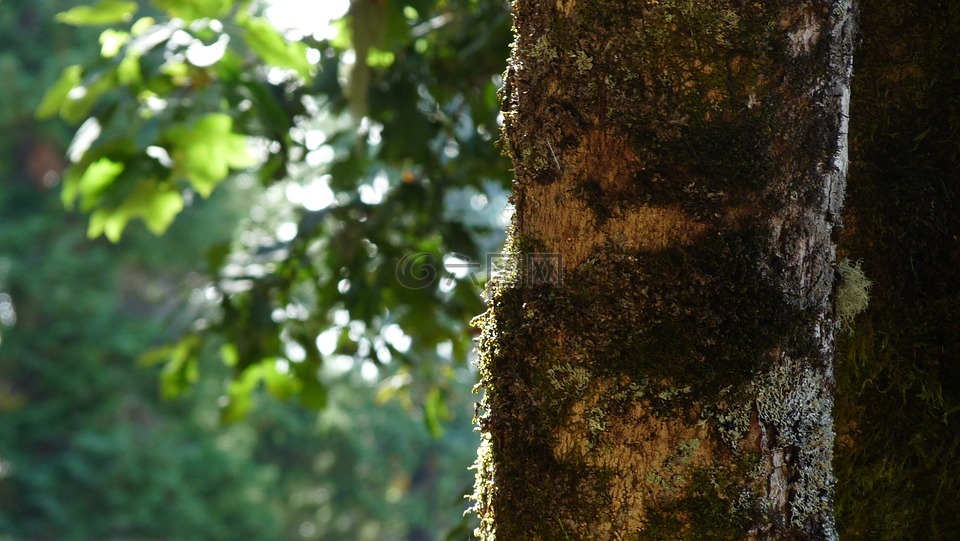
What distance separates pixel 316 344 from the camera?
9.81 ft

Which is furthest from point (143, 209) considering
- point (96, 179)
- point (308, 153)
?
point (308, 153)

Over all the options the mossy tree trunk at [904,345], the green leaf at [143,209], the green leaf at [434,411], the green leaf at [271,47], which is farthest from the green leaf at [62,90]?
the mossy tree trunk at [904,345]

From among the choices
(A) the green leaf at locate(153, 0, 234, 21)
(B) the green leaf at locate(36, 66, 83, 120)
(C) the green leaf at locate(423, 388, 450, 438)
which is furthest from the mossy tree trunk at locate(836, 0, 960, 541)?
(C) the green leaf at locate(423, 388, 450, 438)

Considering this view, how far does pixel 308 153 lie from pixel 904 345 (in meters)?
2.10

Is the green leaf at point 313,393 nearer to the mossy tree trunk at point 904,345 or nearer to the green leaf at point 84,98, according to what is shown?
the green leaf at point 84,98

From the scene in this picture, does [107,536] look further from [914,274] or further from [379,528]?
[914,274]

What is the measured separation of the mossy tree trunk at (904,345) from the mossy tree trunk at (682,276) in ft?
0.87

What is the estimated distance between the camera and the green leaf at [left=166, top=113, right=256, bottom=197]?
7.74 ft

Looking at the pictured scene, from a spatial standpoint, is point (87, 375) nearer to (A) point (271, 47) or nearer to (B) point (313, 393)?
(B) point (313, 393)

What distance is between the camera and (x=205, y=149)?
2.39m

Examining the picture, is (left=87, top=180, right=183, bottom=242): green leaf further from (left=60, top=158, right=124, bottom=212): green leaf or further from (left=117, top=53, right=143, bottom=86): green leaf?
(left=117, top=53, right=143, bottom=86): green leaf

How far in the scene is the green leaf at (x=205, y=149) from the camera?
236 centimetres

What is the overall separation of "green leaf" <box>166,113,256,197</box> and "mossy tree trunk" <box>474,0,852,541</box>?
1.47 m

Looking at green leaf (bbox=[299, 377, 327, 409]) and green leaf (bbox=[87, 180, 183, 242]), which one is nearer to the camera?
green leaf (bbox=[87, 180, 183, 242])
